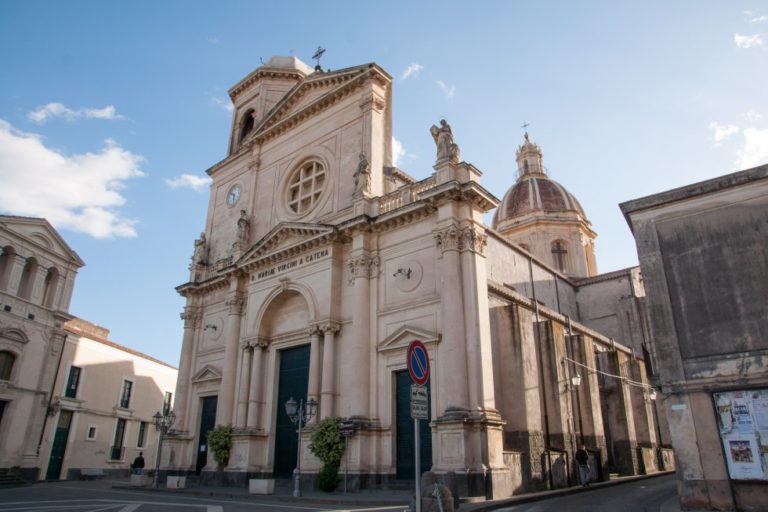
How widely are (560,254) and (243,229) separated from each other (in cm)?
2344

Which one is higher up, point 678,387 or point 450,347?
point 450,347

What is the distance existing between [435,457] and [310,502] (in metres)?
3.58

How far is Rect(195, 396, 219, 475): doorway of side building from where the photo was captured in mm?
23750

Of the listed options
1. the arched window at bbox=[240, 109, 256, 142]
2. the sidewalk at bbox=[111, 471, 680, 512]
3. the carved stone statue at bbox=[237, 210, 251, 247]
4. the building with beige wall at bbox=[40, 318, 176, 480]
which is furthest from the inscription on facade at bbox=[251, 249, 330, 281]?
the building with beige wall at bbox=[40, 318, 176, 480]

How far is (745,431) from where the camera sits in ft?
32.3

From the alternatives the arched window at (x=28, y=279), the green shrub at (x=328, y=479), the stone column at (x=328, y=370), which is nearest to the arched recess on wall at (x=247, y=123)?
the arched window at (x=28, y=279)

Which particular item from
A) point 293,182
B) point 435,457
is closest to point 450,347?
point 435,457

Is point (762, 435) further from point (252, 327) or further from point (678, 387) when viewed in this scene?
point (252, 327)

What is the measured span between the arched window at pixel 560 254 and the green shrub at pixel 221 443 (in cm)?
2551

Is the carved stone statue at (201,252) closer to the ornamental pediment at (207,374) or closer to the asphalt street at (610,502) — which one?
the ornamental pediment at (207,374)

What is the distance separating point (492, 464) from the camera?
14266 millimetres

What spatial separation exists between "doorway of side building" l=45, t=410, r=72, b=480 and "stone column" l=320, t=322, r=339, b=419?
1914 cm

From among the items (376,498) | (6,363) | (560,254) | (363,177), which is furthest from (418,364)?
(560,254)

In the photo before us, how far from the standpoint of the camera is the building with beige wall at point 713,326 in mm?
9852
